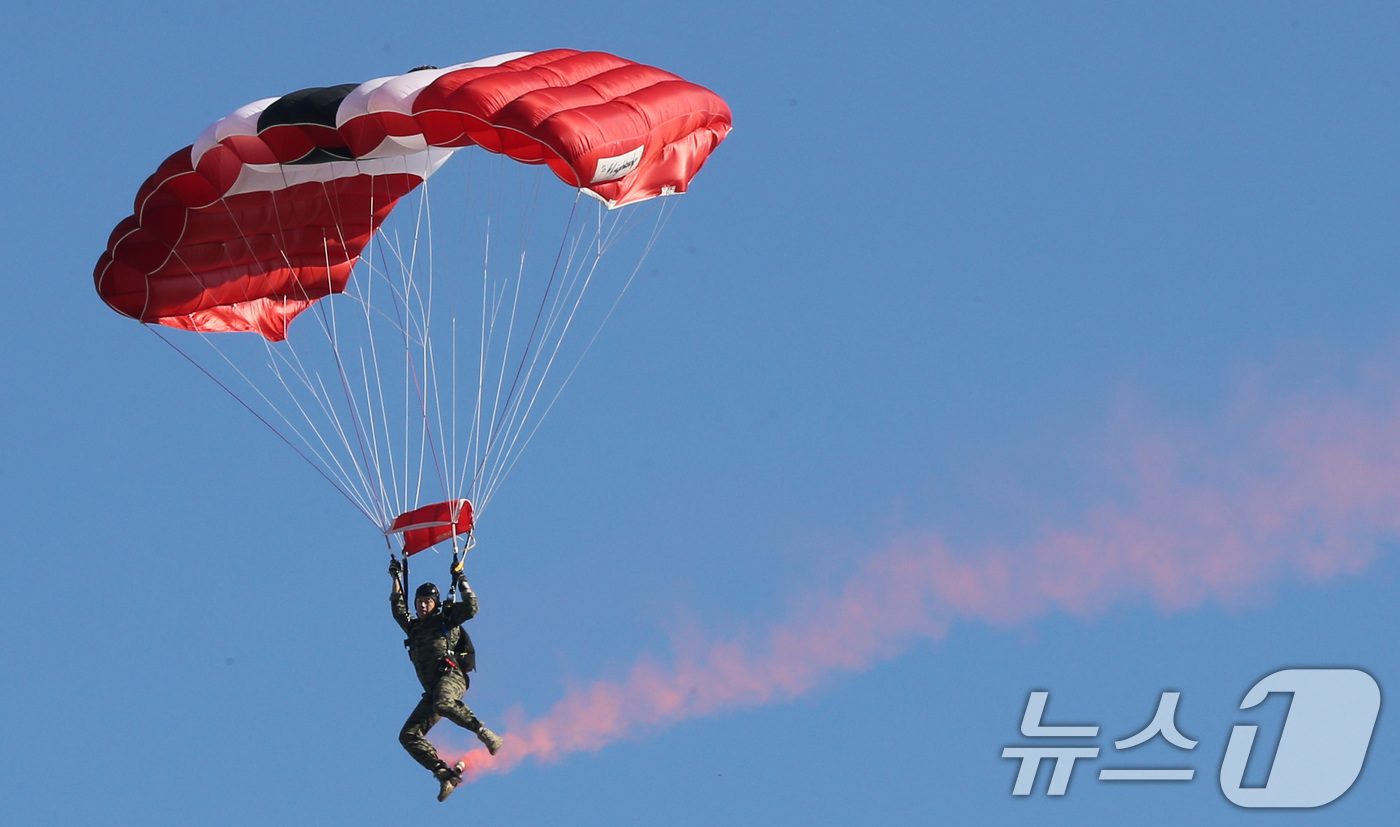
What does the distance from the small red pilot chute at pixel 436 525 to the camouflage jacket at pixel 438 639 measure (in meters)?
0.52

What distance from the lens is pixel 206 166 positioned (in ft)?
67.8

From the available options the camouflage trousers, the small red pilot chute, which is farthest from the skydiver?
the small red pilot chute

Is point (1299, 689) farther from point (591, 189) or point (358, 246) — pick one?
point (358, 246)

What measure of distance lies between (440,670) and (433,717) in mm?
384

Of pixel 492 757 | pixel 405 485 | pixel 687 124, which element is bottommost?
pixel 492 757

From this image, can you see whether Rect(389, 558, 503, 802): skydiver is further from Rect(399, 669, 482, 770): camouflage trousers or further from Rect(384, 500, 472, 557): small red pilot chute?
Rect(384, 500, 472, 557): small red pilot chute

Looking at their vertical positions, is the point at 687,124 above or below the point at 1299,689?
above

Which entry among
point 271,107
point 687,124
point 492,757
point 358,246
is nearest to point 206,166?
point 271,107

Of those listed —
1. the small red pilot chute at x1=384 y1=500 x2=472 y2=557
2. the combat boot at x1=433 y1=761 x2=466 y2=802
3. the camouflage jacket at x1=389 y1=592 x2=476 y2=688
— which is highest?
the small red pilot chute at x1=384 y1=500 x2=472 y2=557

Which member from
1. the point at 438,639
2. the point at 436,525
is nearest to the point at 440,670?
the point at 438,639

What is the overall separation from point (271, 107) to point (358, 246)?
2.42 metres

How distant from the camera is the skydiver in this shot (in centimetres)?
1944

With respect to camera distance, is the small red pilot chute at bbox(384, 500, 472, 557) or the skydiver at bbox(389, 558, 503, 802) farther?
the small red pilot chute at bbox(384, 500, 472, 557)

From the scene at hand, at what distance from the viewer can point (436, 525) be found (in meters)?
19.9
